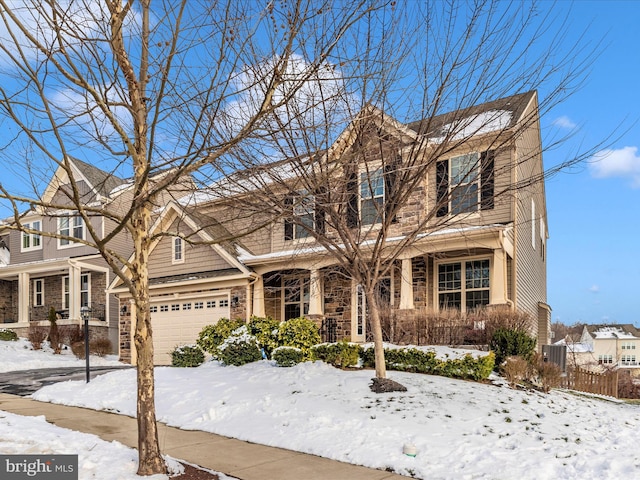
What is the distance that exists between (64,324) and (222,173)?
18.6m

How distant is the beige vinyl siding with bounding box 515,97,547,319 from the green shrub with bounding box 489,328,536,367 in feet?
9.02

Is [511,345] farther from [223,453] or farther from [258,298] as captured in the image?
[258,298]

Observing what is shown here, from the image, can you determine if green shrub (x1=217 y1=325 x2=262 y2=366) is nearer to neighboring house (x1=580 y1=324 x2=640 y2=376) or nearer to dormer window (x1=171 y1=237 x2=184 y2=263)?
dormer window (x1=171 y1=237 x2=184 y2=263)

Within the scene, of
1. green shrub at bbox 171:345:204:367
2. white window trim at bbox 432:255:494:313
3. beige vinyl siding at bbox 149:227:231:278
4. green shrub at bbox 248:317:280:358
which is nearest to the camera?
green shrub at bbox 248:317:280:358

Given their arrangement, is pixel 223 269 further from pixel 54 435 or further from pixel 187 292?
pixel 54 435

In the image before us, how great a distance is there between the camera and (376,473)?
5.58 meters

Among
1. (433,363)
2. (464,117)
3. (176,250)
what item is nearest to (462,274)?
(433,363)

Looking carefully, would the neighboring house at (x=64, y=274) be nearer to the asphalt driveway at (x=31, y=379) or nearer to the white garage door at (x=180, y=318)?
the white garage door at (x=180, y=318)

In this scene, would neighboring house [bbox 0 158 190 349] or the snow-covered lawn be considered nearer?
the snow-covered lawn

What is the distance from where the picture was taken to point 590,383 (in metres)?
14.1

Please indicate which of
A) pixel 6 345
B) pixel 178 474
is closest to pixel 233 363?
pixel 178 474

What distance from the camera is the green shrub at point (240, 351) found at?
12180 millimetres

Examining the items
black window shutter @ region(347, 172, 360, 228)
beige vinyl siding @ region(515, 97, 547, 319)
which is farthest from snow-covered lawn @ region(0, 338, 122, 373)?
beige vinyl siding @ region(515, 97, 547, 319)

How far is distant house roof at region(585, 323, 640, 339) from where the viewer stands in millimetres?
57094
